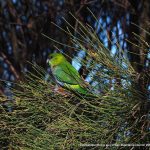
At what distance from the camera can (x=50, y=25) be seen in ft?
17.1

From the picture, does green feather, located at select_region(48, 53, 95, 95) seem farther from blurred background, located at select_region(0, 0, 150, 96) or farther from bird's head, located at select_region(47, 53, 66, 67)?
blurred background, located at select_region(0, 0, 150, 96)

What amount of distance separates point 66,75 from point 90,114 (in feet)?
2.50

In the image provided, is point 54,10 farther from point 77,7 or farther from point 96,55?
point 96,55

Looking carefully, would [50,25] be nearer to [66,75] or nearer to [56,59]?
[56,59]

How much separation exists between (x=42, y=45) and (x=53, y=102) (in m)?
3.41

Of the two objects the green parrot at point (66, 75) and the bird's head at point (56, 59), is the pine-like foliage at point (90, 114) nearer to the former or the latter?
the green parrot at point (66, 75)

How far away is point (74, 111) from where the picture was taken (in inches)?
84.9

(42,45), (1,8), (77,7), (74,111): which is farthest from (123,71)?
(1,8)

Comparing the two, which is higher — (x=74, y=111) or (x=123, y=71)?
(x=123, y=71)

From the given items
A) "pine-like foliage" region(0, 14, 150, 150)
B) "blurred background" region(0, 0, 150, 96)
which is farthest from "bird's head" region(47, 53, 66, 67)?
"pine-like foliage" region(0, 14, 150, 150)

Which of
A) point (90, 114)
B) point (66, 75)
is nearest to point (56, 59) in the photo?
point (66, 75)

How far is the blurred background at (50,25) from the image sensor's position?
15.0ft

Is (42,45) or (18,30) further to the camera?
(18,30)

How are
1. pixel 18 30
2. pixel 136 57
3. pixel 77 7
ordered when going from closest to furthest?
pixel 136 57 < pixel 77 7 < pixel 18 30
